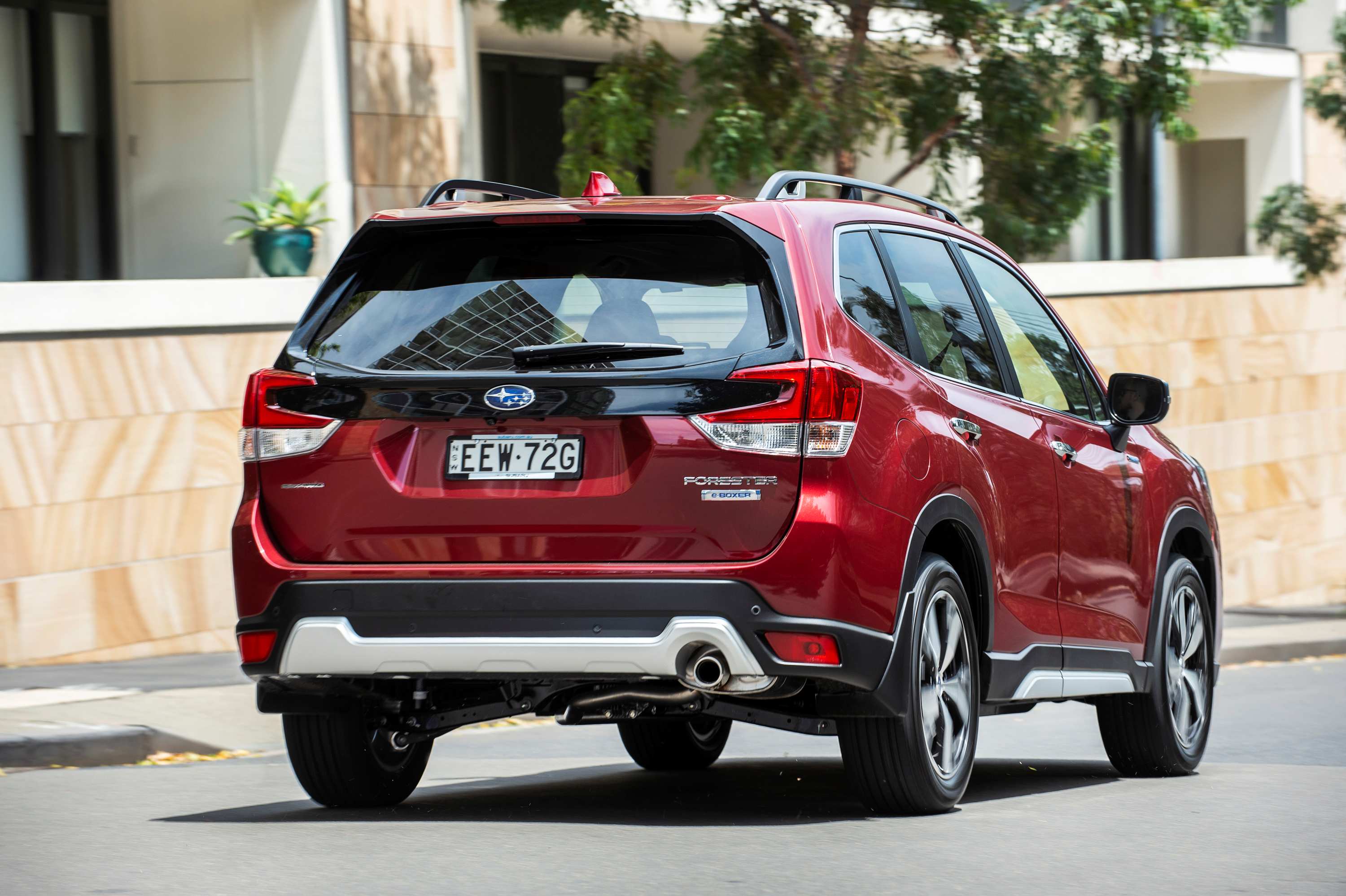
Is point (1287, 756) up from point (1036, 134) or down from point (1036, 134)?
down

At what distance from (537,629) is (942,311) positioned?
1.80 meters

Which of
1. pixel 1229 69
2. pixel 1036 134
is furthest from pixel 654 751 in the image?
pixel 1229 69

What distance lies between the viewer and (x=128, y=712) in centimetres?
988

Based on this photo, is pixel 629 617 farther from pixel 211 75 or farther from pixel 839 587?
pixel 211 75

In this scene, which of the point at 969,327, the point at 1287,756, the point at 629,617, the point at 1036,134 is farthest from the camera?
the point at 1036,134

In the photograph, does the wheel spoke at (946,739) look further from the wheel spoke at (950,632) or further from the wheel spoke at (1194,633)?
the wheel spoke at (1194,633)

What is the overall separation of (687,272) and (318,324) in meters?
1.10

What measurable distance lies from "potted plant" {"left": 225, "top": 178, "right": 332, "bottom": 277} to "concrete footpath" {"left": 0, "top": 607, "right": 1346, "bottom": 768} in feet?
9.02

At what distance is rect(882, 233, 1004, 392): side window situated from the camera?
655 cm

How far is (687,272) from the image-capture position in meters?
5.93

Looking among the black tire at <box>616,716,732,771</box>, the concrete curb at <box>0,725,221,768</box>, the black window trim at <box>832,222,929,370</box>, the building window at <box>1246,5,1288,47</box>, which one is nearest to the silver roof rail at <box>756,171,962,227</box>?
the black window trim at <box>832,222,929,370</box>

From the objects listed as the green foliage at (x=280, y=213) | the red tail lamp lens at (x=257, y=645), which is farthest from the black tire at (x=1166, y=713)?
the green foliage at (x=280, y=213)

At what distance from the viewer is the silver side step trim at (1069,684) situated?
6.94 m

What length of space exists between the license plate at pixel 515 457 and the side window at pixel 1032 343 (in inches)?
77.5
